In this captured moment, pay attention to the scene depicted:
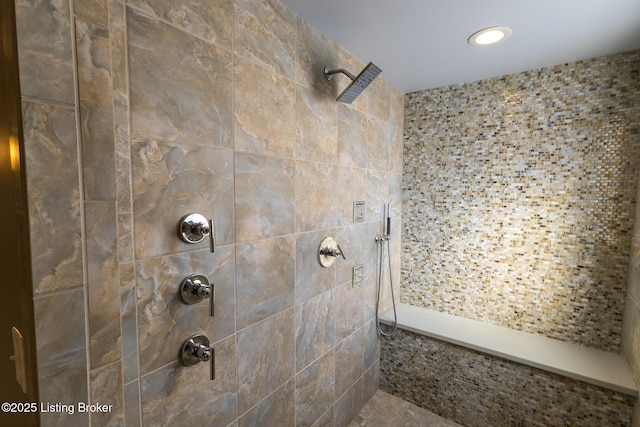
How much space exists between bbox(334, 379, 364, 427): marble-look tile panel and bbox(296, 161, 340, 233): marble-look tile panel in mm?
1114

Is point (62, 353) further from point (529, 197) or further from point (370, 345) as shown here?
point (529, 197)

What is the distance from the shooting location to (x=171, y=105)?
0.91m

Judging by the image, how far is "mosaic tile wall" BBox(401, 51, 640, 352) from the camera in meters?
1.74

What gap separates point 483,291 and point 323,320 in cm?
131

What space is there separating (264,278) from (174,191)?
0.53 m

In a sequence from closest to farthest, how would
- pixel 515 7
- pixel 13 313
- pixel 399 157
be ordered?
pixel 13 313, pixel 515 7, pixel 399 157

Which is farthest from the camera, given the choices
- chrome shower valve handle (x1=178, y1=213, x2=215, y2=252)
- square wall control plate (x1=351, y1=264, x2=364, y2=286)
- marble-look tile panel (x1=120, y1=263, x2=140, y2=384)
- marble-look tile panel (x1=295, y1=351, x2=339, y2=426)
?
square wall control plate (x1=351, y1=264, x2=364, y2=286)

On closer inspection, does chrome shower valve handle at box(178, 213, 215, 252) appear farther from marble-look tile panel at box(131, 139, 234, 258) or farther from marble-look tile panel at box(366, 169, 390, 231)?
marble-look tile panel at box(366, 169, 390, 231)

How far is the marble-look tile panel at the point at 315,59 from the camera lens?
138 centimetres

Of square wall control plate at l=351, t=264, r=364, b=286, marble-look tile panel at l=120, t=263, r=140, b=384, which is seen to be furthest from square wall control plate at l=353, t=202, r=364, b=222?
marble-look tile panel at l=120, t=263, r=140, b=384

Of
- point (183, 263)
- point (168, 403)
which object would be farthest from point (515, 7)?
point (168, 403)

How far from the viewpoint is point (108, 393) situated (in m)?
0.75

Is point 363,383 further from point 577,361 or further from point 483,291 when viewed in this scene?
point 577,361

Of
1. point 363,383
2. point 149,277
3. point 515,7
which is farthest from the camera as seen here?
point 363,383
